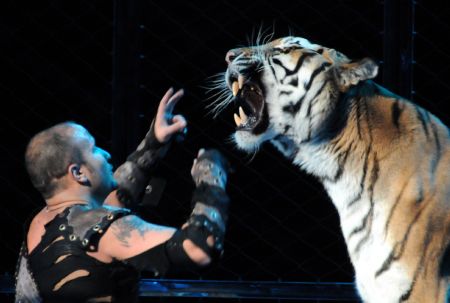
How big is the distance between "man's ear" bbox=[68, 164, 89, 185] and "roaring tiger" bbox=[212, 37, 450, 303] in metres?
0.48

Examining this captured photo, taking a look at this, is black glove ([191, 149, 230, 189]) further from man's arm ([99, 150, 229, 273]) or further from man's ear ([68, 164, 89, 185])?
man's ear ([68, 164, 89, 185])

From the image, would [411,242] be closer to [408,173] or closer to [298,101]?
[408,173]

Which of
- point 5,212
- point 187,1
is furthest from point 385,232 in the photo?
point 5,212

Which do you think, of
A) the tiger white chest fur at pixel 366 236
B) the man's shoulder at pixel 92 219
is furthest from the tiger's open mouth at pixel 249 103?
the man's shoulder at pixel 92 219

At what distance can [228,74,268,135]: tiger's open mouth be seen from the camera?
243cm

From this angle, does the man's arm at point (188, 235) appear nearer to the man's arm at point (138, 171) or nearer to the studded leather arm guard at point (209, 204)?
the studded leather arm guard at point (209, 204)

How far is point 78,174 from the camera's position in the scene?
2.12 metres

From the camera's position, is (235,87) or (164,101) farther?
(235,87)

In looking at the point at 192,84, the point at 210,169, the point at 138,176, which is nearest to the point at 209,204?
the point at 210,169

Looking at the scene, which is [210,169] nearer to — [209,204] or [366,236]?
[209,204]

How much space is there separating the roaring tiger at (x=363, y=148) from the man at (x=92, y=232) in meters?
0.31

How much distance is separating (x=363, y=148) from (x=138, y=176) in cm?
58

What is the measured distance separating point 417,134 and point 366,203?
217 mm

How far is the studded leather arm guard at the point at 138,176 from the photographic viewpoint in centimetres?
240
